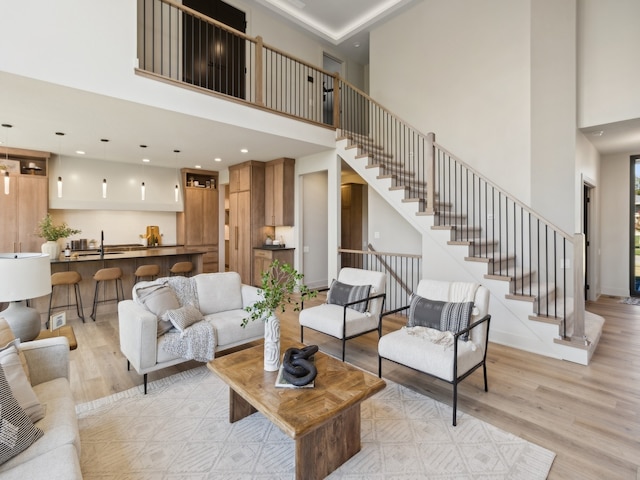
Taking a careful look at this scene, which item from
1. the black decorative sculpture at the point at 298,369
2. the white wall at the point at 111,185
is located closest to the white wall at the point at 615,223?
the black decorative sculpture at the point at 298,369

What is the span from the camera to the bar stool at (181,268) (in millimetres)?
5850

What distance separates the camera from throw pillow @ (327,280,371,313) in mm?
3703

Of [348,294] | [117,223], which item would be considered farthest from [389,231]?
[117,223]

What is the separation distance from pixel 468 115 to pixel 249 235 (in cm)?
485

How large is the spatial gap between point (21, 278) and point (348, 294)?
9.53 ft

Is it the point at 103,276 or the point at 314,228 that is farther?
the point at 314,228

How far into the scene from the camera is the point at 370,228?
22.0 ft

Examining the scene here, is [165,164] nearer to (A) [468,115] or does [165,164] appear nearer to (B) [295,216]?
(B) [295,216]

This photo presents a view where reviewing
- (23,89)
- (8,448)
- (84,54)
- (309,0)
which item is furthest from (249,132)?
(8,448)

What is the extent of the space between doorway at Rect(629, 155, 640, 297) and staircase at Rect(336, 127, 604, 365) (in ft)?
8.60

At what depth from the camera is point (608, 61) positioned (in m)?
4.64

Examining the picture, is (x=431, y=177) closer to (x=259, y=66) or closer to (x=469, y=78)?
(x=469, y=78)

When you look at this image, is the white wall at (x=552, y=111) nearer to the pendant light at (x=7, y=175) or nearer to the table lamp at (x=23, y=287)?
the table lamp at (x=23, y=287)

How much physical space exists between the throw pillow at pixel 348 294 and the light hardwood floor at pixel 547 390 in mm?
505
